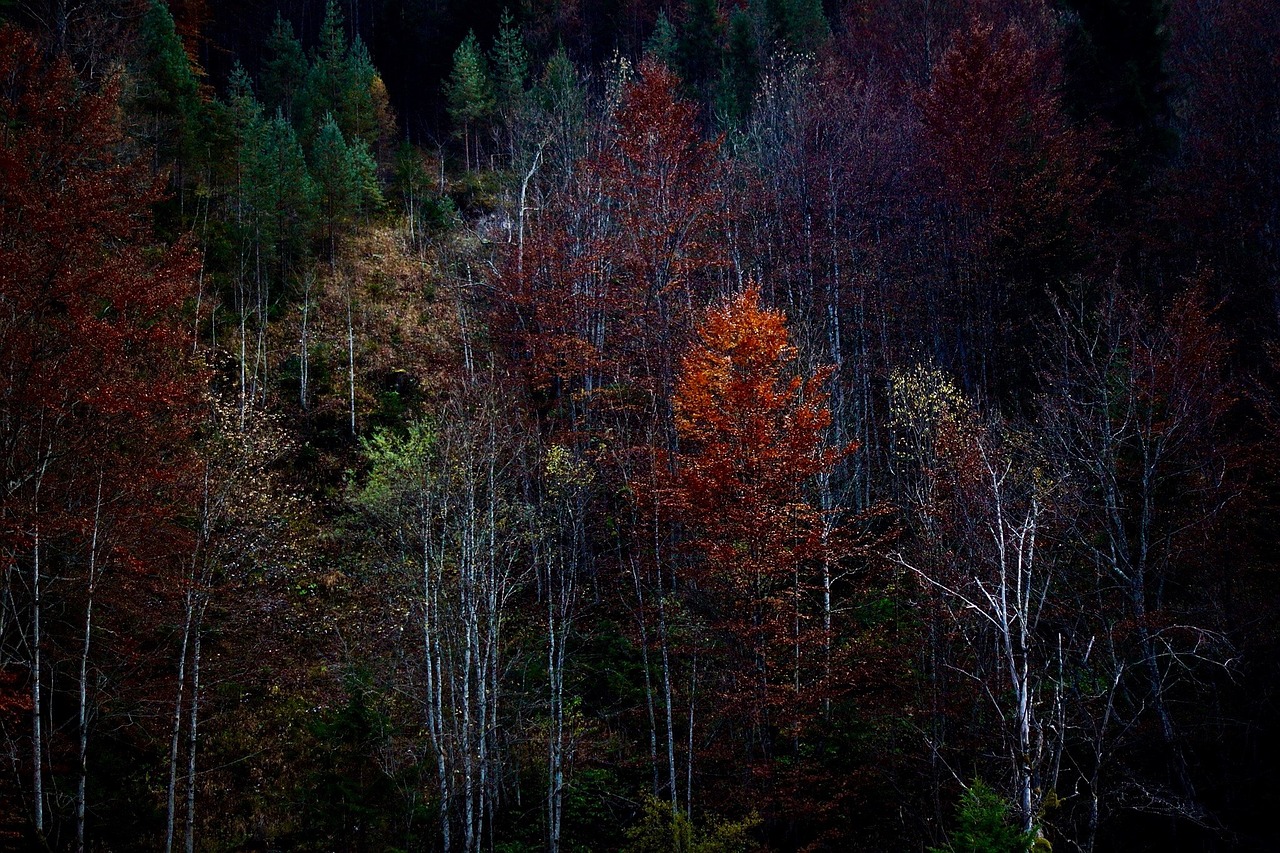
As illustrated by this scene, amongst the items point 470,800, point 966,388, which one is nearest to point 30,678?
point 470,800

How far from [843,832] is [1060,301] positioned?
16.1 m

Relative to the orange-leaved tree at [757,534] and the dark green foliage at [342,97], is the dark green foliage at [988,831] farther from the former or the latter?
the dark green foliage at [342,97]

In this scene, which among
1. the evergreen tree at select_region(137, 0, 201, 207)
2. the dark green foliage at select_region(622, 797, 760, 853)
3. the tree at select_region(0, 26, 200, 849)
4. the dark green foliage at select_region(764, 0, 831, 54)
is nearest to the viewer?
the dark green foliage at select_region(622, 797, 760, 853)

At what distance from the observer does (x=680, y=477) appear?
1742cm

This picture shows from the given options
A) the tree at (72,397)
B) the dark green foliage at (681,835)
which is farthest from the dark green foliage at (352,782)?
the dark green foliage at (681,835)

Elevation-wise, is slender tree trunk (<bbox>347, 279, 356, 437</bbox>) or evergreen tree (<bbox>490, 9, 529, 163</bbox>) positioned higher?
evergreen tree (<bbox>490, 9, 529, 163</bbox>)

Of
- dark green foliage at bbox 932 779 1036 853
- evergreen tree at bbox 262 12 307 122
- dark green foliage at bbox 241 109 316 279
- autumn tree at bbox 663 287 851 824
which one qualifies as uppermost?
evergreen tree at bbox 262 12 307 122

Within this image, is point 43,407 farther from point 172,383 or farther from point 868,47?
point 868,47

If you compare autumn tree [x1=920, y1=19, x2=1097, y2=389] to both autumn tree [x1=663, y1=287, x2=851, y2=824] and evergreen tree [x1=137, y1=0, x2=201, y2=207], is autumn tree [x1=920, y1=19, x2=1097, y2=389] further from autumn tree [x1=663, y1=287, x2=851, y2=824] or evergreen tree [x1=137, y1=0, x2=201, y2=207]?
evergreen tree [x1=137, y1=0, x2=201, y2=207]

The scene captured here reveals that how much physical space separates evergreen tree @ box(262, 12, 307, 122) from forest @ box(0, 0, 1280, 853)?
48.9 feet

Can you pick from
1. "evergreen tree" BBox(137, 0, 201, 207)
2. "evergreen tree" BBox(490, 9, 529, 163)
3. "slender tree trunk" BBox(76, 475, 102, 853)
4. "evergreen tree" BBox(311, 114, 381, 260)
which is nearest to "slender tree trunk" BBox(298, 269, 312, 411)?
"evergreen tree" BBox(311, 114, 381, 260)

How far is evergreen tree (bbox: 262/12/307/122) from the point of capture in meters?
47.7

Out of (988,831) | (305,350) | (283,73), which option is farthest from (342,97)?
(988,831)

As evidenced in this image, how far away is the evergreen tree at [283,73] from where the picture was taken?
47.7 m
